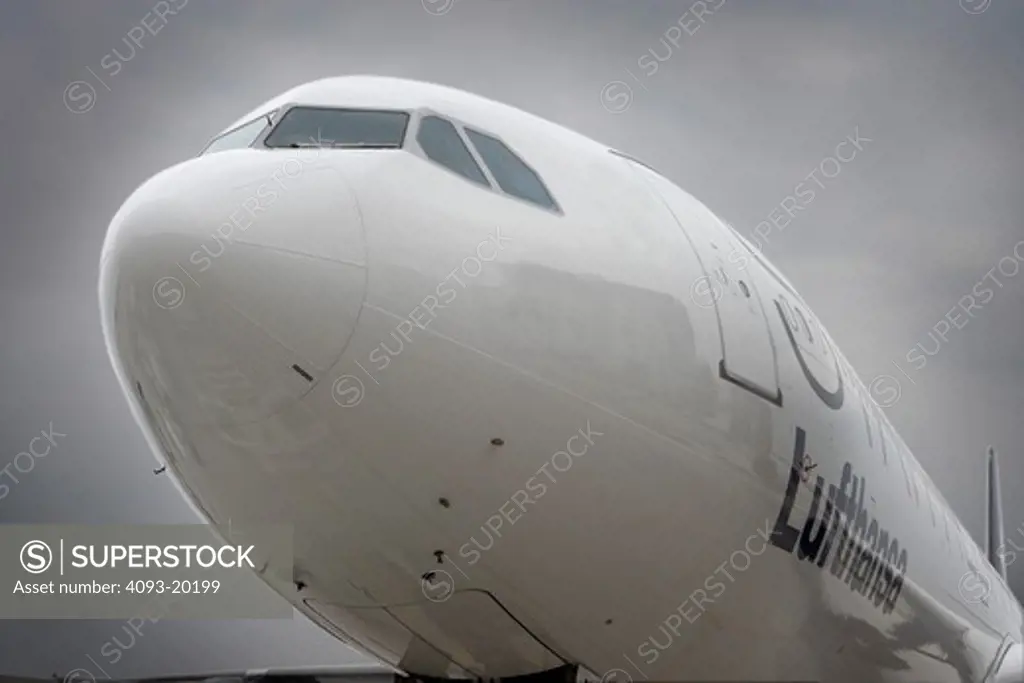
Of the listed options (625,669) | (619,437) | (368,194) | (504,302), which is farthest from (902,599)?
(368,194)

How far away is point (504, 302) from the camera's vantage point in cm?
554

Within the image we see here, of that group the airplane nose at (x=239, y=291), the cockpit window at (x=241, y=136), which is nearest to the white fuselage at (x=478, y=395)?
the airplane nose at (x=239, y=291)

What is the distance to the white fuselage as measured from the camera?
5223mm

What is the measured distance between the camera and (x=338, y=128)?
6387mm

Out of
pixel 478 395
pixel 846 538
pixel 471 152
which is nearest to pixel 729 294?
pixel 471 152

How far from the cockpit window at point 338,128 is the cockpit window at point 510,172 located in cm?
45

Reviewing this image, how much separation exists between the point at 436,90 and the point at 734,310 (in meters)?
2.24

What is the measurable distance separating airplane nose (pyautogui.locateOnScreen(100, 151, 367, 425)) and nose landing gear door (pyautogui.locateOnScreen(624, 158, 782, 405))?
2.21 meters

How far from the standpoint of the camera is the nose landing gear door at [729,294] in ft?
21.5

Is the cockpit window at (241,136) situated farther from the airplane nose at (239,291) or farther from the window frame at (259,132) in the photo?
the airplane nose at (239,291)

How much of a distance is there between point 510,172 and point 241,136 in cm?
181

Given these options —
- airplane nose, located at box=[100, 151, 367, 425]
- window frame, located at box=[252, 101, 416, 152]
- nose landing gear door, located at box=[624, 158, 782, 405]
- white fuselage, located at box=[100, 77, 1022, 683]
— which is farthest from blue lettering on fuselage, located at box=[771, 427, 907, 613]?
airplane nose, located at box=[100, 151, 367, 425]

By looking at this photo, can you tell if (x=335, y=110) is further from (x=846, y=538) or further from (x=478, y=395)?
(x=846, y=538)

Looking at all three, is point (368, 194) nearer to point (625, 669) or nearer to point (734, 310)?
point (734, 310)
